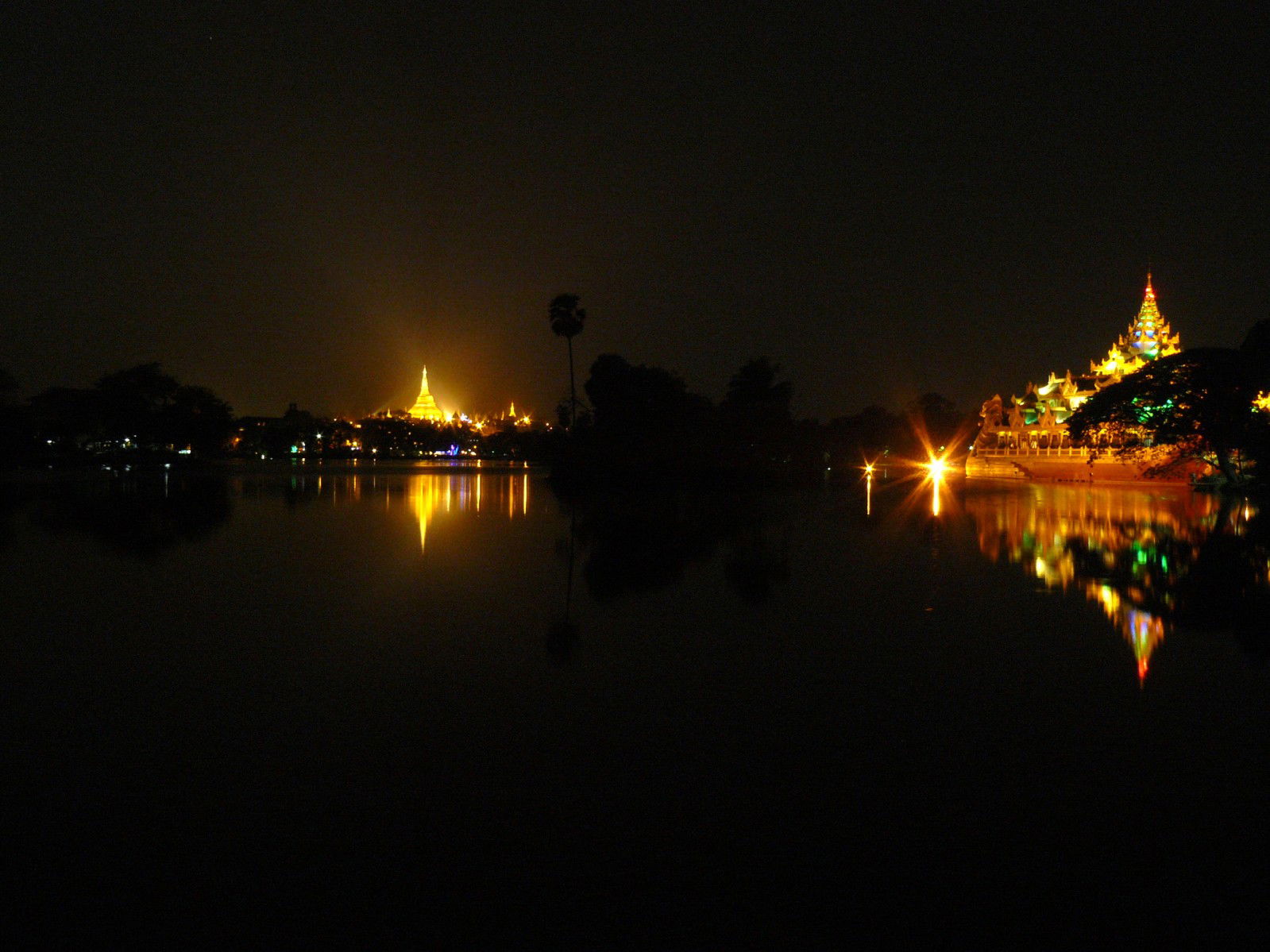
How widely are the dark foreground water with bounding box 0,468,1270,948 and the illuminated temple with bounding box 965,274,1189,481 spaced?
46577 mm

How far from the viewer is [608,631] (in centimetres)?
842

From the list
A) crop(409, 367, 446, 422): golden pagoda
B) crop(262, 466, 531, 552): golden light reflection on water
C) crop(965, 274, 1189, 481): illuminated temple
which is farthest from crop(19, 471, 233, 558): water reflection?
crop(409, 367, 446, 422): golden pagoda

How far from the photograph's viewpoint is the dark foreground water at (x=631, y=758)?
12.0 feet

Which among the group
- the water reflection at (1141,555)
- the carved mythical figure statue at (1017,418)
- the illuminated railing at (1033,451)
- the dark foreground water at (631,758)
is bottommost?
the dark foreground water at (631,758)

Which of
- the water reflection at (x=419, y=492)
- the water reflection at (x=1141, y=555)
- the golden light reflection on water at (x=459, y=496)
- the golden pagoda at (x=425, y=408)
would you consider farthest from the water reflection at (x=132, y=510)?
the golden pagoda at (x=425, y=408)

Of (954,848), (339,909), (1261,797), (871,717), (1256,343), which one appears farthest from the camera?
(1256,343)

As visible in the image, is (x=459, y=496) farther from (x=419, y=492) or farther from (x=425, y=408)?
(x=425, y=408)

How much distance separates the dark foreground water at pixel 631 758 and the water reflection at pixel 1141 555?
0.44ft

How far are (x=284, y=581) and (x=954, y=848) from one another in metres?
8.85

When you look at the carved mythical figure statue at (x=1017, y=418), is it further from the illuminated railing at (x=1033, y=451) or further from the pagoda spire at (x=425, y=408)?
the pagoda spire at (x=425, y=408)

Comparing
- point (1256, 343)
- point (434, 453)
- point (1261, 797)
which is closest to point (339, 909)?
point (1261, 797)

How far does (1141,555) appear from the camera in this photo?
14.3 meters

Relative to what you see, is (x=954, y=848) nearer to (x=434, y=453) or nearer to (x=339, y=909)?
(x=339, y=909)

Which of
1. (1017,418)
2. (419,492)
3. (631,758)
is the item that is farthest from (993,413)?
(631,758)
